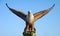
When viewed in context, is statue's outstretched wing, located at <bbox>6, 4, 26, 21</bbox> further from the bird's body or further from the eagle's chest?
the eagle's chest

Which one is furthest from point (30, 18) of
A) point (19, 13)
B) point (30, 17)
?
point (19, 13)

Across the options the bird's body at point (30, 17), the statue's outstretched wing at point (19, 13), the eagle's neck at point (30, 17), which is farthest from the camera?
the statue's outstretched wing at point (19, 13)

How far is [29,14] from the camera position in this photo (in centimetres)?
5119

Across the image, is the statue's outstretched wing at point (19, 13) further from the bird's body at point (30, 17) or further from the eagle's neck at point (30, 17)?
the eagle's neck at point (30, 17)

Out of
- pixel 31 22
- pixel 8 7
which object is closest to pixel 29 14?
pixel 31 22

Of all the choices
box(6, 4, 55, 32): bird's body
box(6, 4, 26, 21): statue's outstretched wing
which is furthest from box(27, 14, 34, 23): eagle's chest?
box(6, 4, 26, 21): statue's outstretched wing

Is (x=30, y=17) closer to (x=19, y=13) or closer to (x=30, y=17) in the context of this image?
(x=30, y=17)

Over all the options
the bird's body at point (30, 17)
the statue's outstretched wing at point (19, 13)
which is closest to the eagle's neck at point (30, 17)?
the bird's body at point (30, 17)

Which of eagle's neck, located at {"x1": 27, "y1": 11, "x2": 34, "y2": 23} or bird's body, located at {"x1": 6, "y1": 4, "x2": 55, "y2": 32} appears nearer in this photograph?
eagle's neck, located at {"x1": 27, "y1": 11, "x2": 34, "y2": 23}

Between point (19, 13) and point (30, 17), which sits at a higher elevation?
point (19, 13)

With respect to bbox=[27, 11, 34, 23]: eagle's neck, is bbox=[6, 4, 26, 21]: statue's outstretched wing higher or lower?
higher

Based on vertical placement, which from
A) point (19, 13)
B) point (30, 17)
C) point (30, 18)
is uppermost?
point (19, 13)

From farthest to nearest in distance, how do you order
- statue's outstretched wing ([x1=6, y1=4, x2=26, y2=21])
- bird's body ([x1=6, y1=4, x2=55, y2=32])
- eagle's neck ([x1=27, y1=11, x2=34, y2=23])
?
statue's outstretched wing ([x1=6, y1=4, x2=26, y2=21])
bird's body ([x1=6, y1=4, x2=55, y2=32])
eagle's neck ([x1=27, y1=11, x2=34, y2=23])

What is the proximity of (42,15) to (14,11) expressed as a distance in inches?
179
